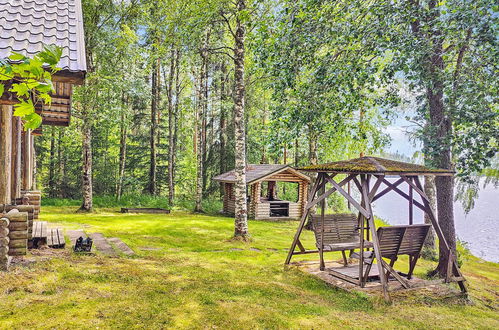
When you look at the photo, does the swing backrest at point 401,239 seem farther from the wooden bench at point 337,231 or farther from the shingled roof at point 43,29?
the shingled roof at point 43,29

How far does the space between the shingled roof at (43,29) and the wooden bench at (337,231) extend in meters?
5.79

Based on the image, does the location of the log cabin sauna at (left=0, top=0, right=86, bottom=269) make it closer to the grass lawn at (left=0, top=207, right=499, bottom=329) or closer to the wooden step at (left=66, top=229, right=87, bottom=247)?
the grass lawn at (left=0, top=207, right=499, bottom=329)

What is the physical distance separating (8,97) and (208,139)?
27.0 m

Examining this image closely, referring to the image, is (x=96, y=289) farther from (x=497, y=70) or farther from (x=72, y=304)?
(x=497, y=70)

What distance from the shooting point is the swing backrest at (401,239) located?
6.23 meters

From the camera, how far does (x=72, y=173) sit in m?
24.8

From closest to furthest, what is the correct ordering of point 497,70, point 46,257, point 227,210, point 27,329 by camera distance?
point 27,329 → point 497,70 → point 46,257 → point 227,210

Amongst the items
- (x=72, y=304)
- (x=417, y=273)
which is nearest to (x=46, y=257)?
(x=72, y=304)

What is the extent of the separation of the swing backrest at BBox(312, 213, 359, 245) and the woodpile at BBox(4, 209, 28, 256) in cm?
577

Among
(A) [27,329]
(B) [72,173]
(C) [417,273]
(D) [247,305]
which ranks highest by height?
(B) [72,173]

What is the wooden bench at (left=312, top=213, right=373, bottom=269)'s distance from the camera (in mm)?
7511

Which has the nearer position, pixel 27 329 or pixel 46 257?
pixel 27 329

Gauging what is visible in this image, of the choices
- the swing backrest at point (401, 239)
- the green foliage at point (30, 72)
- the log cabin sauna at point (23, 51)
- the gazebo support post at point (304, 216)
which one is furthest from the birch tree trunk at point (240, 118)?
the green foliage at point (30, 72)

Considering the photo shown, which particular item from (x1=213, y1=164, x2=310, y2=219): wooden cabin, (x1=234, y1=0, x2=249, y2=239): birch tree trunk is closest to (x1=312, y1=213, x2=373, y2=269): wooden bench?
(x1=234, y1=0, x2=249, y2=239): birch tree trunk
